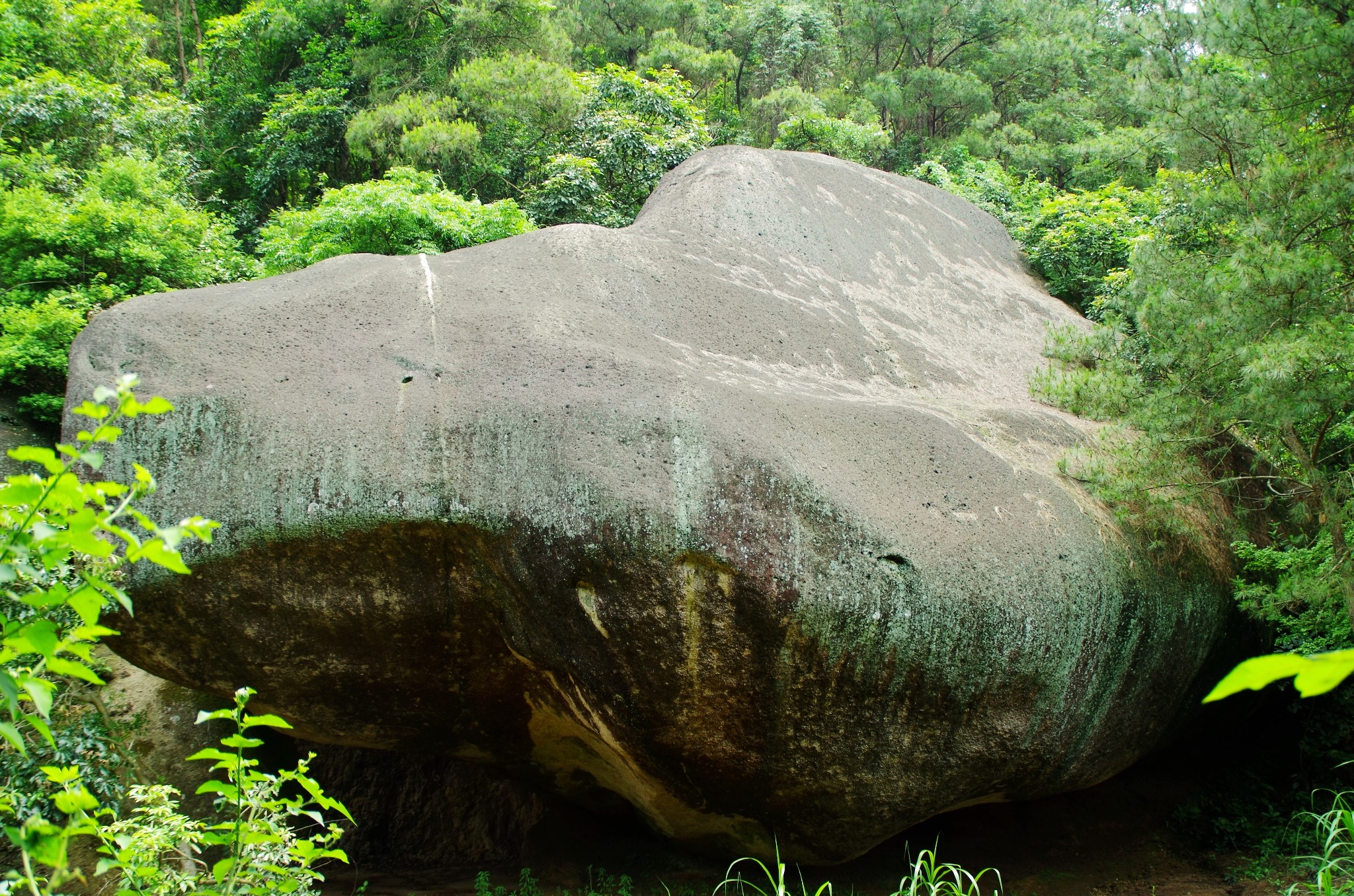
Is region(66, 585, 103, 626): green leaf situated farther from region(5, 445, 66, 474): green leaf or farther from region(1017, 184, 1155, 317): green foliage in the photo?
region(1017, 184, 1155, 317): green foliage

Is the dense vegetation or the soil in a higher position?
the dense vegetation

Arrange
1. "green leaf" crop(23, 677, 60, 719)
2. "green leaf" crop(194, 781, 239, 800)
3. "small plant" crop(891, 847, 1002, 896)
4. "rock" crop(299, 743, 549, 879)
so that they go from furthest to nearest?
"rock" crop(299, 743, 549, 879)
"small plant" crop(891, 847, 1002, 896)
"green leaf" crop(194, 781, 239, 800)
"green leaf" crop(23, 677, 60, 719)

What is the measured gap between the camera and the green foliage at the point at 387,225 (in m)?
10.5

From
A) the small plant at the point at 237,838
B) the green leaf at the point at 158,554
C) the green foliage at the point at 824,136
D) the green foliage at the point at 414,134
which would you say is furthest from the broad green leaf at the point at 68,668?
the green foliage at the point at 824,136

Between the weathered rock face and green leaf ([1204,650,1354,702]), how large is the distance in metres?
3.53

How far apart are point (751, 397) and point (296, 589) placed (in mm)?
2632

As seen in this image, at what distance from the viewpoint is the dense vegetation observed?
553 centimetres

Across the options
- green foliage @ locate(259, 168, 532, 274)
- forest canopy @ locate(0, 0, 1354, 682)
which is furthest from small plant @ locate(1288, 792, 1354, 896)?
green foliage @ locate(259, 168, 532, 274)

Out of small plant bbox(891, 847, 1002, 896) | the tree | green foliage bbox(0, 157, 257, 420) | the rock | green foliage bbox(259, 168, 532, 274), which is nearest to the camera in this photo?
small plant bbox(891, 847, 1002, 896)

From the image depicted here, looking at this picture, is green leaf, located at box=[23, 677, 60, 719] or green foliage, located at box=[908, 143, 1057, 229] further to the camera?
green foliage, located at box=[908, 143, 1057, 229]

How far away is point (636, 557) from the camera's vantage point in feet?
14.9

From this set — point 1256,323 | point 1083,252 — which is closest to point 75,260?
point 1256,323

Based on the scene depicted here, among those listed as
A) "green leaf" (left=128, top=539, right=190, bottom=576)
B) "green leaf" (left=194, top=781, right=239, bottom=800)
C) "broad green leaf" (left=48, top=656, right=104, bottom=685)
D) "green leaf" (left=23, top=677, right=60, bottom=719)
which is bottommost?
"green leaf" (left=194, top=781, right=239, bottom=800)

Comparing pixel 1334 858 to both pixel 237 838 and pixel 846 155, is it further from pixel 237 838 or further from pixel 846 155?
pixel 846 155
